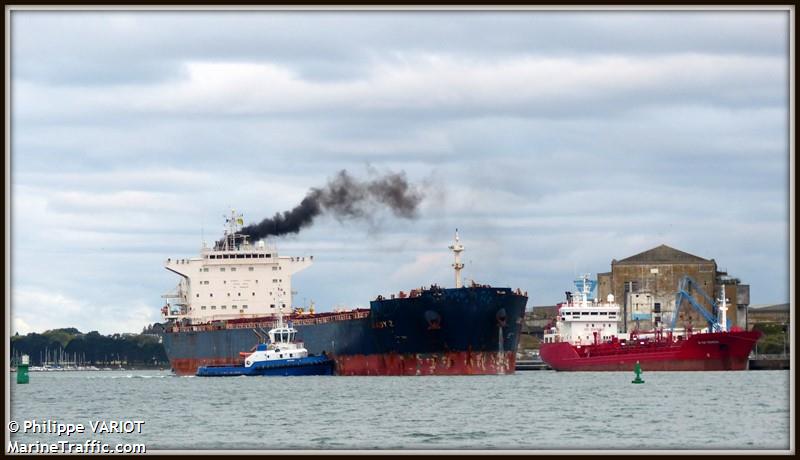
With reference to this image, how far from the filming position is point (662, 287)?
113375mm

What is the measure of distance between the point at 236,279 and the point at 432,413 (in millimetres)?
41053

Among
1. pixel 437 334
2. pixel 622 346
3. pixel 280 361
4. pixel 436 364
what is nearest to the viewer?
pixel 437 334

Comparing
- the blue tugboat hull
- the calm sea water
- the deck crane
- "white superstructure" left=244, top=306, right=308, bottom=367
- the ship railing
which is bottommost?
the calm sea water

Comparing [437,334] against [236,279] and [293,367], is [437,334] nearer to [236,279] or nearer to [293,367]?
[293,367]

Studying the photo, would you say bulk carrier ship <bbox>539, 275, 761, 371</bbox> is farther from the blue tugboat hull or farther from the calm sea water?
the blue tugboat hull

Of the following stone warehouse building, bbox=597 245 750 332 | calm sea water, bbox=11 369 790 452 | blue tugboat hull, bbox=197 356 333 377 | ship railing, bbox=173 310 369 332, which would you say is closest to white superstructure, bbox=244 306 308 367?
blue tugboat hull, bbox=197 356 333 377

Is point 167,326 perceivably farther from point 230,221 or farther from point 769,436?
point 769,436

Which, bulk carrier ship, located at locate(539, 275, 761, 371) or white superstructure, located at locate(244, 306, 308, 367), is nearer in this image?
white superstructure, located at locate(244, 306, 308, 367)

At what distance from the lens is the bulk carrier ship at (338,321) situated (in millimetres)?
62719

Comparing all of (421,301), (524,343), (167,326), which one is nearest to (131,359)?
(524,343)

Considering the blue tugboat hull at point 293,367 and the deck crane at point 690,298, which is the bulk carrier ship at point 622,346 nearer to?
the deck crane at point 690,298

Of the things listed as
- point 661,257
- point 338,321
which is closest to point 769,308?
point 661,257

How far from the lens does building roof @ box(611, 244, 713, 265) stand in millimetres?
114312

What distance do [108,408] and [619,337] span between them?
4554 cm
